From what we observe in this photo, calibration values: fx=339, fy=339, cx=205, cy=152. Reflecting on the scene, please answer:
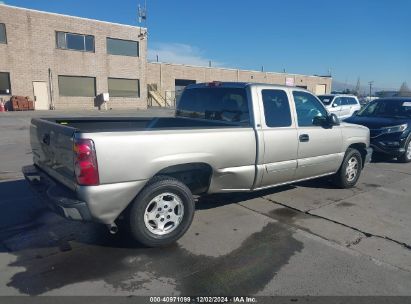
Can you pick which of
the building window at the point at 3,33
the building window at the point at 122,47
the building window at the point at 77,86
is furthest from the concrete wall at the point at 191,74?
the building window at the point at 3,33

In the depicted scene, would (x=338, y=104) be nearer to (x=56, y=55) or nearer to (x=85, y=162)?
(x=85, y=162)

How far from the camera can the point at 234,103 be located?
4.82m

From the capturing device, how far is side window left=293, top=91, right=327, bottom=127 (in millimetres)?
5250

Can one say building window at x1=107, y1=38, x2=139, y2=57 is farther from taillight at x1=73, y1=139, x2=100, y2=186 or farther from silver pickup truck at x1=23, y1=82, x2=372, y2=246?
taillight at x1=73, y1=139, x2=100, y2=186

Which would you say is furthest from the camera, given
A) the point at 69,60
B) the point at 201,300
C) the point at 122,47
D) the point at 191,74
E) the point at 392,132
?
the point at 191,74

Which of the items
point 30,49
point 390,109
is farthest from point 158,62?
point 390,109

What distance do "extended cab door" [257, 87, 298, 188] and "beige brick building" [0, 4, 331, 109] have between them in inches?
1107

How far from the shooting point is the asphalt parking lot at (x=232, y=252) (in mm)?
3104

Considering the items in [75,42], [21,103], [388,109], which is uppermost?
[75,42]

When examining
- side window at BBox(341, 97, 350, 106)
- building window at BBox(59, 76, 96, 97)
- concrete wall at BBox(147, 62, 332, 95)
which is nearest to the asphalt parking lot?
side window at BBox(341, 97, 350, 106)

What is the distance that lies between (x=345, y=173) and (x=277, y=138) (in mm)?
2186

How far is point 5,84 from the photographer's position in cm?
2734

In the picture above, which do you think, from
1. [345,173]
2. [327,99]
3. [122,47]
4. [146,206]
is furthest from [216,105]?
[122,47]

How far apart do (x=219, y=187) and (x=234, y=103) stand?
1.27 metres
